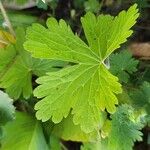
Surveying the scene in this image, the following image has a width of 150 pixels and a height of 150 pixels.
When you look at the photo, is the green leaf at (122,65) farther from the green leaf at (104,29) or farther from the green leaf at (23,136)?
the green leaf at (23,136)

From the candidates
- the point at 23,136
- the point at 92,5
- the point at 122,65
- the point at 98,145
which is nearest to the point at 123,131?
the point at 98,145

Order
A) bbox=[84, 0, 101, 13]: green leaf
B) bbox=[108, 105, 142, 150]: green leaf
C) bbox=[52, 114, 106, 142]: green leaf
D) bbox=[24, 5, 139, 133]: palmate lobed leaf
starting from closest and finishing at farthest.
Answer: bbox=[24, 5, 139, 133]: palmate lobed leaf < bbox=[108, 105, 142, 150]: green leaf < bbox=[52, 114, 106, 142]: green leaf < bbox=[84, 0, 101, 13]: green leaf

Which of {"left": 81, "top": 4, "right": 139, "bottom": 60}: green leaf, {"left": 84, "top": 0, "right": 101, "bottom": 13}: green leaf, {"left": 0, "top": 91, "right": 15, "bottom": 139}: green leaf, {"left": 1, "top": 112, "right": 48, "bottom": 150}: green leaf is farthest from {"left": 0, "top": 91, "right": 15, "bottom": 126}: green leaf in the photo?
{"left": 84, "top": 0, "right": 101, "bottom": 13}: green leaf

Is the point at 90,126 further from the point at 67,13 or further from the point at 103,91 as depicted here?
the point at 67,13


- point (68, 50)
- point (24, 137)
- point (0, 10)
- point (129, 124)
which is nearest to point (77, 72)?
point (68, 50)

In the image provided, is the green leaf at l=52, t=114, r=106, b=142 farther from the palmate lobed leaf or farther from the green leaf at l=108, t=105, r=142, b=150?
the palmate lobed leaf

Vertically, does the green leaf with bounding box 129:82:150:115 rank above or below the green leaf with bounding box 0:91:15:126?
above
